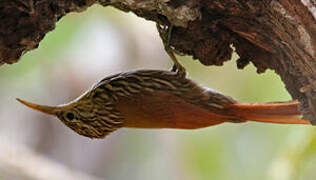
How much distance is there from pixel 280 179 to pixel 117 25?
3.84 meters

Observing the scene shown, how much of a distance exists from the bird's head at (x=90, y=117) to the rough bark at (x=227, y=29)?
101 cm

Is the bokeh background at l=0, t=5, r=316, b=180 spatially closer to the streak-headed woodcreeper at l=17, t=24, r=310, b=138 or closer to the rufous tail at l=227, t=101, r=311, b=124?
the streak-headed woodcreeper at l=17, t=24, r=310, b=138

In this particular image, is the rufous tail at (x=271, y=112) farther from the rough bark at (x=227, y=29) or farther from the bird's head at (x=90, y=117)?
the bird's head at (x=90, y=117)

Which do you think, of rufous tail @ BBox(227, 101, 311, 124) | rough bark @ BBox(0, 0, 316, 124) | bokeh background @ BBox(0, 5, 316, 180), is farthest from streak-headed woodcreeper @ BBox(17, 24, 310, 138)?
bokeh background @ BBox(0, 5, 316, 180)

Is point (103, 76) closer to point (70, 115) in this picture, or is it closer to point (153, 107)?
point (70, 115)

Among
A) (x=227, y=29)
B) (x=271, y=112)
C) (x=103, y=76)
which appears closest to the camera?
(x=227, y=29)

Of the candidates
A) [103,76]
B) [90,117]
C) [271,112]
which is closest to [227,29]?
[271,112]

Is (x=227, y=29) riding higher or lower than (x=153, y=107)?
higher

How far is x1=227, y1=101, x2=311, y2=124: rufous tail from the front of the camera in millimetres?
4000

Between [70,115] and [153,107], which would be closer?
[153,107]

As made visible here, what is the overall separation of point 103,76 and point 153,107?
11.1 feet

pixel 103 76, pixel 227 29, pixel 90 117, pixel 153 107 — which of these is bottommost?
pixel 103 76

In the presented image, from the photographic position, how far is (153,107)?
4.40m

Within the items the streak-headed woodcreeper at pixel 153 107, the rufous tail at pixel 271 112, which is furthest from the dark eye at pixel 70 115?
the rufous tail at pixel 271 112
